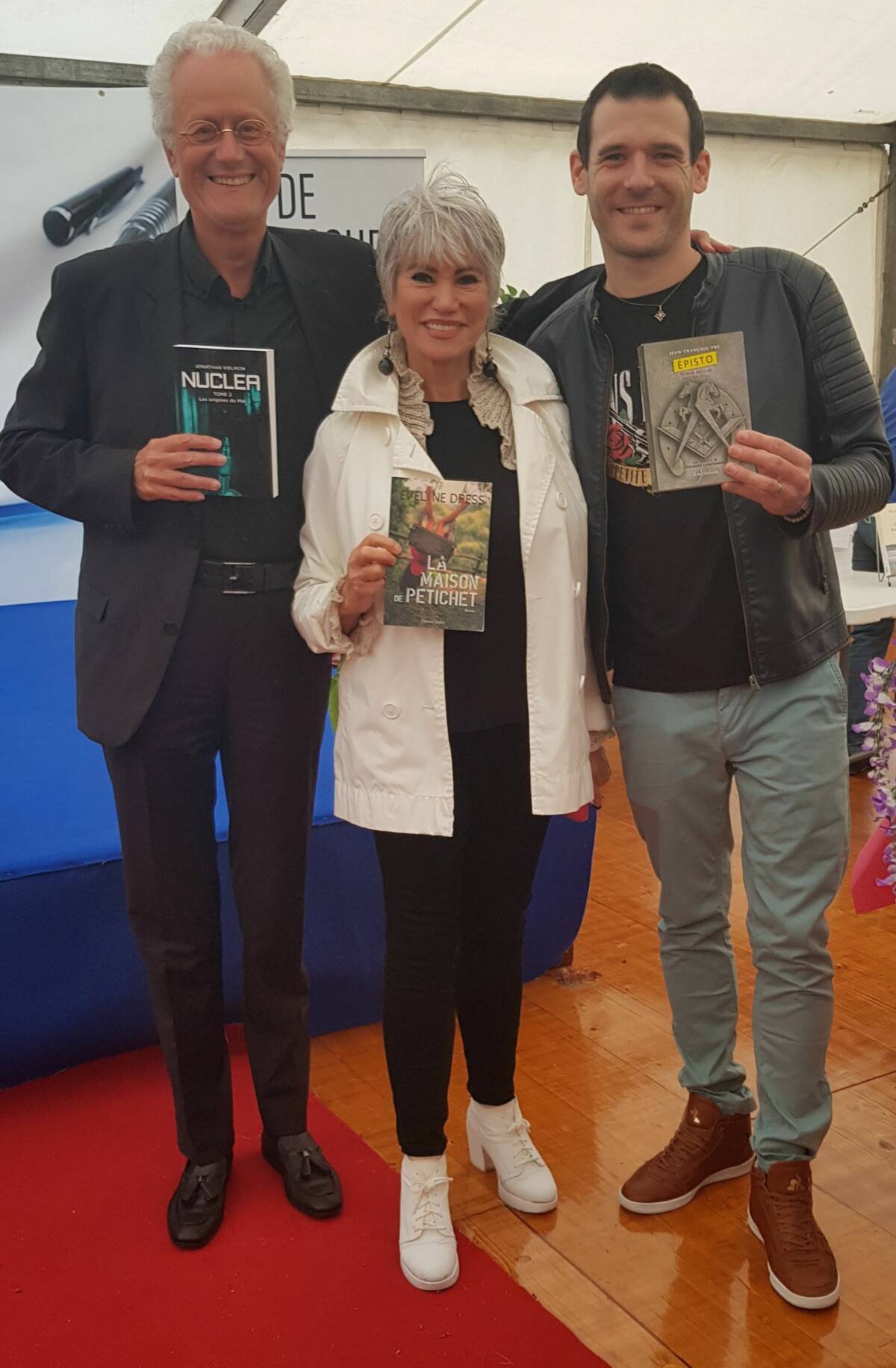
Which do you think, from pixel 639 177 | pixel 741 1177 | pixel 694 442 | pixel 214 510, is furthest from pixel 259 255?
pixel 741 1177

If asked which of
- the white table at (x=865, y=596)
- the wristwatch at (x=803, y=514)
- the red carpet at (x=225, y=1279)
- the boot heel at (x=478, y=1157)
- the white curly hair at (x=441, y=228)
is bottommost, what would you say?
the red carpet at (x=225, y=1279)

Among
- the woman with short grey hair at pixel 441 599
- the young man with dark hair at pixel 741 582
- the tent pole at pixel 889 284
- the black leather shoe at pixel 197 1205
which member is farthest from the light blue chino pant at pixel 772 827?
the tent pole at pixel 889 284

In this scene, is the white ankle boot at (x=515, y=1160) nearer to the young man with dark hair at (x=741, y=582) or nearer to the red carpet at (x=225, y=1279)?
the red carpet at (x=225, y=1279)

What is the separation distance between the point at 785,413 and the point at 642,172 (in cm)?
37

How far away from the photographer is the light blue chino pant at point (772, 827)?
1.72 m

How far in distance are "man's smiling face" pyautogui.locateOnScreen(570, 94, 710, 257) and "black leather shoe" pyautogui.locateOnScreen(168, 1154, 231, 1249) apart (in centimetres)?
152

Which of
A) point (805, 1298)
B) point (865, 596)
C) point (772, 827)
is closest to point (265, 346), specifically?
point (772, 827)

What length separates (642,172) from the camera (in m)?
1.62

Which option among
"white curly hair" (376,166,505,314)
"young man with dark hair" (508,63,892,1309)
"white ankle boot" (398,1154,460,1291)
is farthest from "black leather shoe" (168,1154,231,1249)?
"white curly hair" (376,166,505,314)

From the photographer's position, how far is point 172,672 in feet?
5.73

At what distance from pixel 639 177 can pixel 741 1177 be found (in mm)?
1562

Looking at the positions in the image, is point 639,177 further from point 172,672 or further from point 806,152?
point 806,152

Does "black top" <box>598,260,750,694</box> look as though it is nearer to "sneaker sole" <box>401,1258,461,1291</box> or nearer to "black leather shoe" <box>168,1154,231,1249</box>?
"sneaker sole" <box>401,1258,461,1291</box>

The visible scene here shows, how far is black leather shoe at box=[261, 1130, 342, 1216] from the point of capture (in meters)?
1.95
